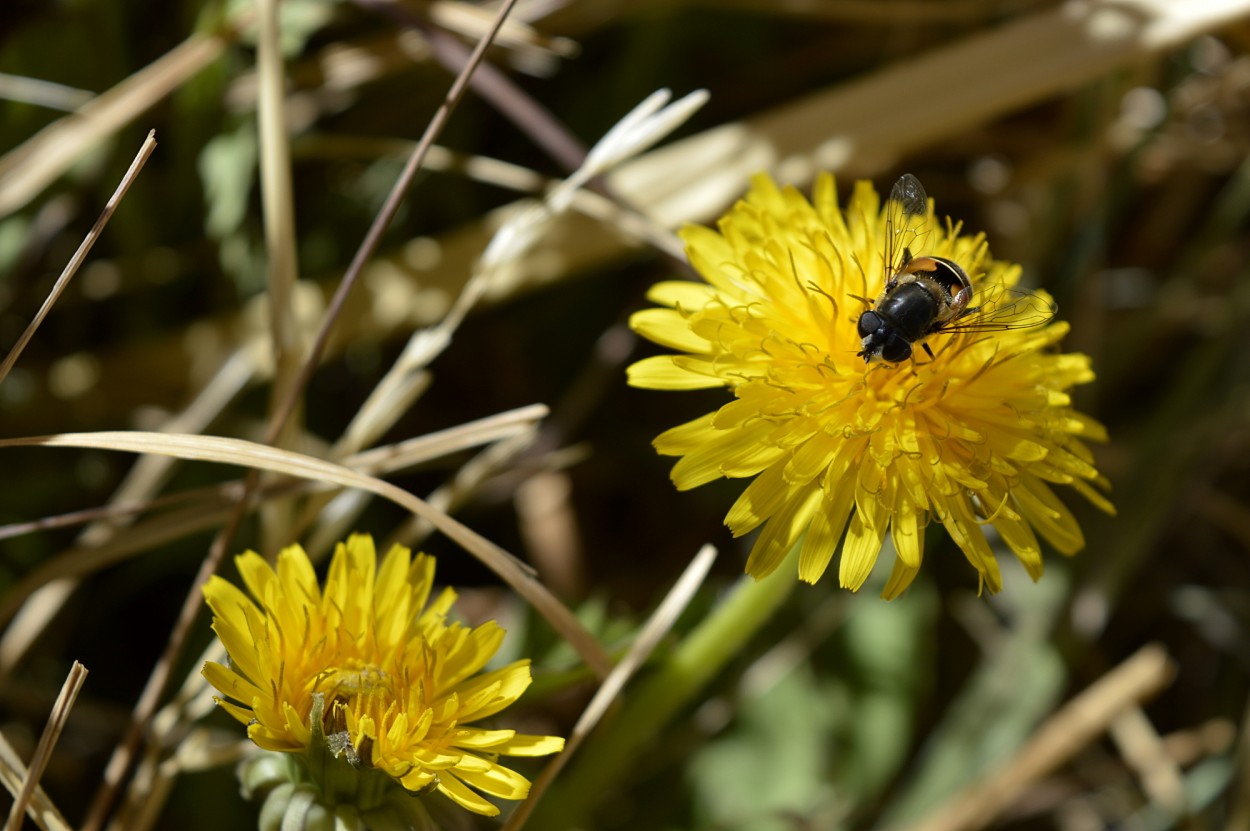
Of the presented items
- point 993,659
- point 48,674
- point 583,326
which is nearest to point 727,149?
point 583,326

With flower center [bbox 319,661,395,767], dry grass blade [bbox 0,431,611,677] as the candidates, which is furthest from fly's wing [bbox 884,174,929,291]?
flower center [bbox 319,661,395,767]

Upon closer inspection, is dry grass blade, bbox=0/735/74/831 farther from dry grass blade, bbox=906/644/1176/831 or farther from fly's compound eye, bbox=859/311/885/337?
dry grass blade, bbox=906/644/1176/831

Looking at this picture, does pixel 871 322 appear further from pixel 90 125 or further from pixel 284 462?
pixel 90 125

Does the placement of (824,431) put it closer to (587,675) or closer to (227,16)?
(587,675)

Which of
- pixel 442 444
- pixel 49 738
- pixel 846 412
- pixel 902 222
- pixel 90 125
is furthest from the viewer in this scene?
pixel 90 125

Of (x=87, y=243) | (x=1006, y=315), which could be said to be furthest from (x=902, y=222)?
(x=87, y=243)

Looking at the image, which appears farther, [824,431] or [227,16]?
[227,16]
